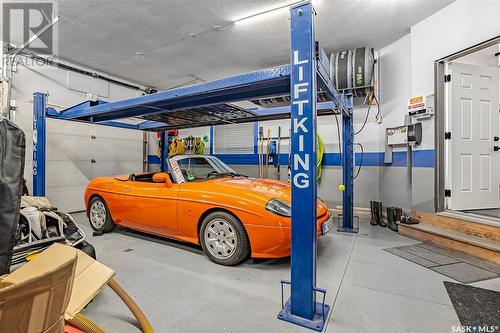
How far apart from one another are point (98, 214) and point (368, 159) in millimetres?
4916

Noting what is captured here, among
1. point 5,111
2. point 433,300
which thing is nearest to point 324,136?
point 433,300

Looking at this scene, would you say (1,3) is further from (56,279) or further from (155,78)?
(56,279)

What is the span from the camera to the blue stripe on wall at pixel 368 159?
148 inches

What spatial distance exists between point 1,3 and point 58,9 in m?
0.67

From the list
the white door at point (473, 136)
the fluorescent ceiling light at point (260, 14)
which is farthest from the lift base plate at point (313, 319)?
the fluorescent ceiling light at point (260, 14)

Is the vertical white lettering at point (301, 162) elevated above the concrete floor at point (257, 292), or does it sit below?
above

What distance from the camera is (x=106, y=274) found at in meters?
1.41

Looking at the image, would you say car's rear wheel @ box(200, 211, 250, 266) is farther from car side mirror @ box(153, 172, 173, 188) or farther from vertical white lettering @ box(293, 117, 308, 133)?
vertical white lettering @ box(293, 117, 308, 133)

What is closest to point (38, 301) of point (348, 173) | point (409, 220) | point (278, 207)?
point (278, 207)

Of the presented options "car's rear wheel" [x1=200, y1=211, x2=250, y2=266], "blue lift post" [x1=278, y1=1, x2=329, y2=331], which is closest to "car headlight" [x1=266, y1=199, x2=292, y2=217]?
"car's rear wheel" [x1=200, y1=211, x2=250, y2=266]

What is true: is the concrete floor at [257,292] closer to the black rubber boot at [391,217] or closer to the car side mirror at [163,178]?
the car side mirror at [163,178]

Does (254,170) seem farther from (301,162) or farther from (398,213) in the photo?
(301,162)

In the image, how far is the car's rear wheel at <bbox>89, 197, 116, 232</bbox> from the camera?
355 centimetres

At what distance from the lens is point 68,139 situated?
5.10 m
